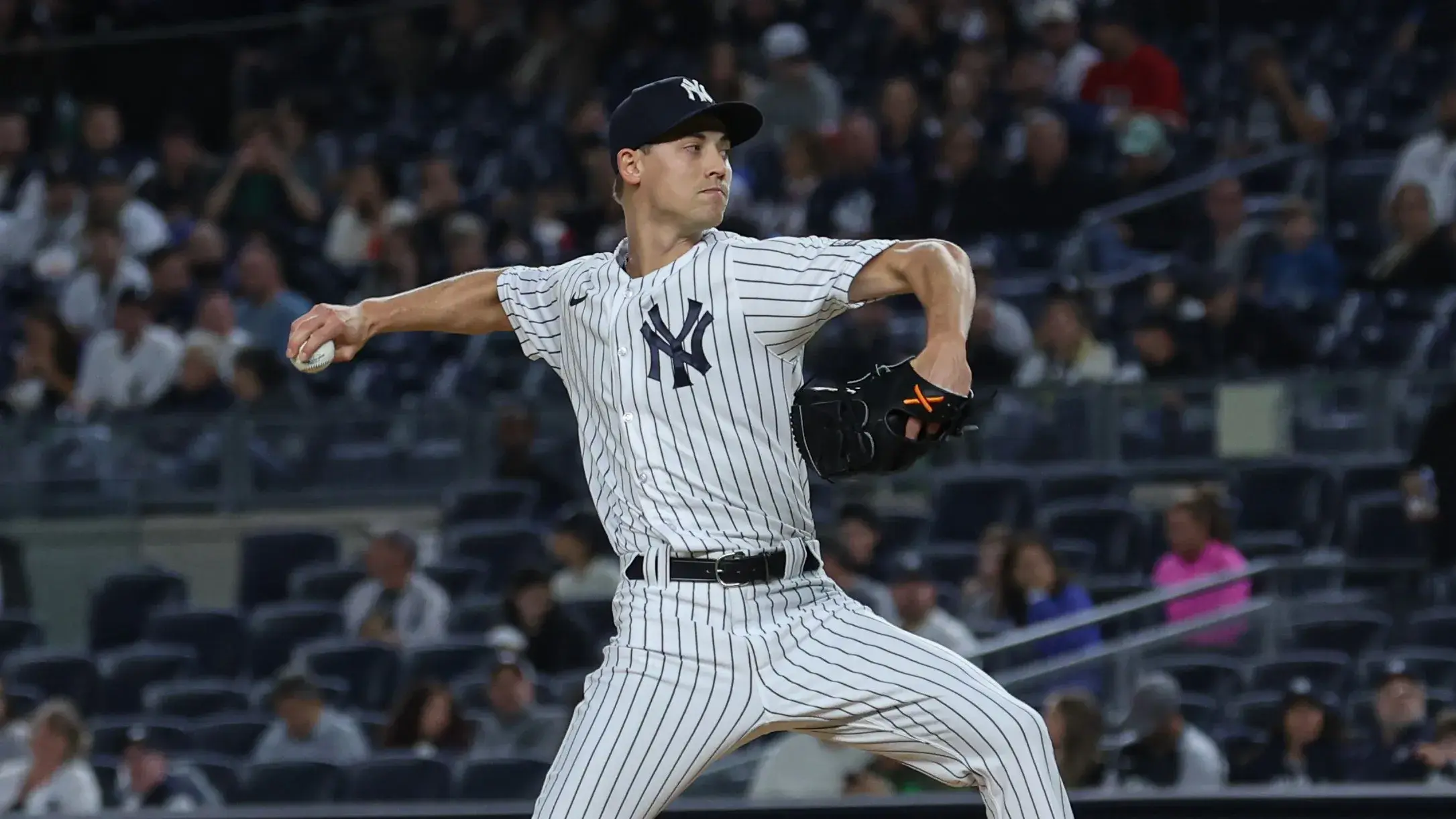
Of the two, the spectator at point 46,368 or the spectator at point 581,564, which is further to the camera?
the spectator at point 46,368

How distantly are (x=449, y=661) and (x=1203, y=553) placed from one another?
2390mm

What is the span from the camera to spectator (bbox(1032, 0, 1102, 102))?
9.83 m

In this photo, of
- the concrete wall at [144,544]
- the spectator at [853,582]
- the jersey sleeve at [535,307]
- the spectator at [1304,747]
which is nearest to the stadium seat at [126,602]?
the concrete wall at [144,544]

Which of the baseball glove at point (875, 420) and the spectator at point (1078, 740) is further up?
the baseball glove at point (875, 420)

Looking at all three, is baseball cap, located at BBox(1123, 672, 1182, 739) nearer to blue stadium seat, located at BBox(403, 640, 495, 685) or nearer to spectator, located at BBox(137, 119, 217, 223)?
blue stadium seat, located at BBox(403, 640, 495, 685)

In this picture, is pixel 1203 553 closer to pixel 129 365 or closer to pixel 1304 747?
pixel 1304 747

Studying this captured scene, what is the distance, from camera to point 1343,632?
6.58 meters

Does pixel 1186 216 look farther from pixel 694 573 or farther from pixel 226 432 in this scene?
pixel 694 573

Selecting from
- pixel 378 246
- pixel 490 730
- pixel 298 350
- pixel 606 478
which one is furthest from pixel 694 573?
pixel 378 246

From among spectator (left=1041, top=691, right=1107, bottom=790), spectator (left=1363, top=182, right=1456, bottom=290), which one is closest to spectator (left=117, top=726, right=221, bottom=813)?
spectator (left=1041, top=691, right=1107, bottom=790)

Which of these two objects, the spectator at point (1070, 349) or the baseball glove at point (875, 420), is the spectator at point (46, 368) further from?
the baseball glove at point (875, 420)

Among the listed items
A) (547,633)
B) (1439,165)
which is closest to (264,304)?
(547,633)

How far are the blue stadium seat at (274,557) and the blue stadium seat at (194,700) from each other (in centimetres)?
84

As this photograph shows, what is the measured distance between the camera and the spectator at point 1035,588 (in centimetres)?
659
